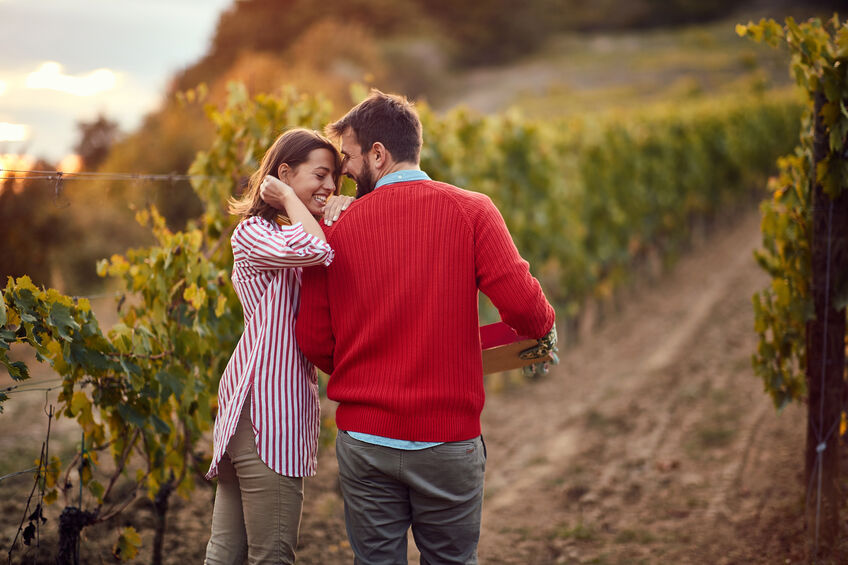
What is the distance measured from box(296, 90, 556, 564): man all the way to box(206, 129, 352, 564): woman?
0.39 feet

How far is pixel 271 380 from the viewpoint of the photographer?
7.39 feet

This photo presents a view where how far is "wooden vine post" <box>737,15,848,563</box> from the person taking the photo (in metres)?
3.40

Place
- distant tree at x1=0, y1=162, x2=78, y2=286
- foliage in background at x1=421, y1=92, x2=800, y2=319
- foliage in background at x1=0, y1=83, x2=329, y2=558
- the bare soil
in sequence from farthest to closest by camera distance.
Result: foliage in background at x1=421, y1=92, x2=800, y2=319, distant tree at x1=0, y1=162, x2=78, y2=286, the bare soil, foliage in background at x1=0, y1=83, x2=329, y2=558

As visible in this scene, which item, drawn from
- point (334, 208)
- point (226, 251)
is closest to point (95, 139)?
point (226, 251)

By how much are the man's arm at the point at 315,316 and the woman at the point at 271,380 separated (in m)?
0.06

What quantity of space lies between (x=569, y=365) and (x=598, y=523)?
13.9 ft

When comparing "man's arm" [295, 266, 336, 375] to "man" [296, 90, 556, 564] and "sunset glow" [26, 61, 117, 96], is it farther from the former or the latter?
"sunset glow" [26, 61, 117, 96]

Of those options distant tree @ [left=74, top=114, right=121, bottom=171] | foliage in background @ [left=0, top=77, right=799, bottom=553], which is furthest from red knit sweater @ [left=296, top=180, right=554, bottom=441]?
distant tree @ [left=74, top=114, right=121, bottom=171]

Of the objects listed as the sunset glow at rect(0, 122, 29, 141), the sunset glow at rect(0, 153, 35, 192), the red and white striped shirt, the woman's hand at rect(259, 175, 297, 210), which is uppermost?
the sunset glow at rect(0, 122, 29, 141)

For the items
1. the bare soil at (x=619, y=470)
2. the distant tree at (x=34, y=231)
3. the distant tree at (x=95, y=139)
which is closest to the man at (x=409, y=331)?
the bare soil at (x=619, y=470)

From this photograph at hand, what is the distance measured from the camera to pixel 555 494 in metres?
5.01

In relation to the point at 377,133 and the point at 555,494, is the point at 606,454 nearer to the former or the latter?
the point at 555,494

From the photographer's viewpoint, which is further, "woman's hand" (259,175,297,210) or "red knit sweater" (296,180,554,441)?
"woman's hand" (259,175,297,210)

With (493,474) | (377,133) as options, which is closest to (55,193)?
(377,133)
